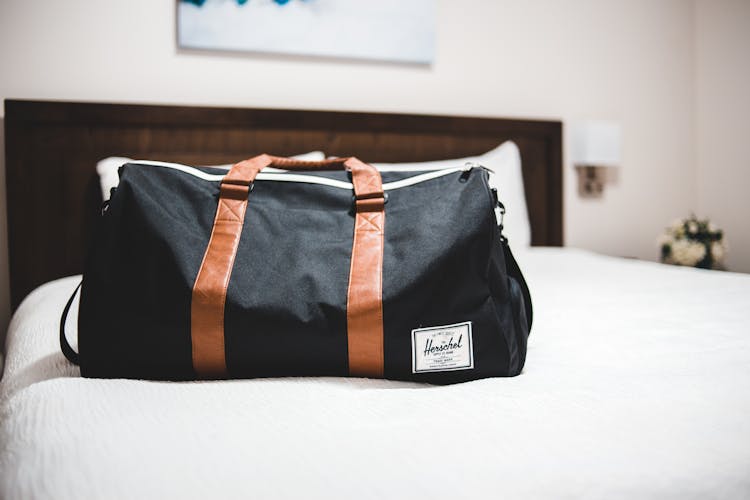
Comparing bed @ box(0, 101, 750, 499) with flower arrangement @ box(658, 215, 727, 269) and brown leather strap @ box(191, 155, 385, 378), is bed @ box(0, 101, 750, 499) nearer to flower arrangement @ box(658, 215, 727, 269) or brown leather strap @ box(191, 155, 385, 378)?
brown leather strap @ box(191, 155, 385, 378)

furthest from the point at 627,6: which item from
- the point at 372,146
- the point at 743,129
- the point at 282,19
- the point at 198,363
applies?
the point at 198,363

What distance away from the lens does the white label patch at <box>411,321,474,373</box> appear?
A: 72 centimetres

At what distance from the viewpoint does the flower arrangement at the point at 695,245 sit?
2191 mm

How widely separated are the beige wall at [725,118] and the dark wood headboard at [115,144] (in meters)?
1.30

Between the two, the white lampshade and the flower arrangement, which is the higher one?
the white lampshade

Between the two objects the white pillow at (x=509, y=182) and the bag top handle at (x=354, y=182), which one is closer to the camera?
the bag top handle at (x=354, y=182)

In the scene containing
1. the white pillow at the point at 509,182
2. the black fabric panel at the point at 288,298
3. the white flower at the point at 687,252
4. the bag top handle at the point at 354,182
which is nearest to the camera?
the black fabric panel at the point at 288,298

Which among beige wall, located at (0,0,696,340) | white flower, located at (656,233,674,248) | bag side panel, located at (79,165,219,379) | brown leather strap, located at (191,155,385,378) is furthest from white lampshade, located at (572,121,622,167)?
bag side panel, located at (79,165,219,379)

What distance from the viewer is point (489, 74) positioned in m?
2.27

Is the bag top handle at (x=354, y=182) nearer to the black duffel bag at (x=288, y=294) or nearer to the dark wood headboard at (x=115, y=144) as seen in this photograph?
the black duffel bag at (x=288, y=294)

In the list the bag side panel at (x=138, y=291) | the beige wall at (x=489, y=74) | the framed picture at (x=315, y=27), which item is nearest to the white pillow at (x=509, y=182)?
the beige wall at (x=489, y=74)

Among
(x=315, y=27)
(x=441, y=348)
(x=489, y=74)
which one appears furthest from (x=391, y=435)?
(x=489, y=74)

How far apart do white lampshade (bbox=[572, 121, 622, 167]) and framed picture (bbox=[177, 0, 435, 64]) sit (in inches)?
28.6

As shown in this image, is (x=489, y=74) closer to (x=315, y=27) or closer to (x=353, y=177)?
(x=315, y=27)
